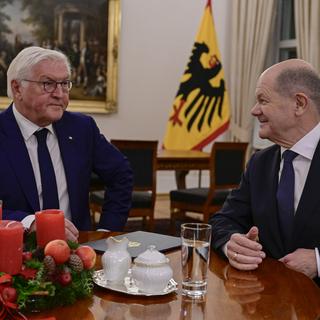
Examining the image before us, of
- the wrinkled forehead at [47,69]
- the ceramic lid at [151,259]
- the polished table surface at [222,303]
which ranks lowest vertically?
the polished table surface at [222,303]

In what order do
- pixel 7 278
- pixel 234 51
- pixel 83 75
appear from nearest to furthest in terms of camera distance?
pixel 7 278 < pixel 83 75 < pixel 234 51

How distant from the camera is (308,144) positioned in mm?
2104

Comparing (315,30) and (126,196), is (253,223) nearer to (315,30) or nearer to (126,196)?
(126,196)

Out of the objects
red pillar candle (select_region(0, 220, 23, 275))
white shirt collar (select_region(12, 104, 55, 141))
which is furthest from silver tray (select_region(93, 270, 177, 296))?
white shirt collar (select_region(12, 104, 55, 141))

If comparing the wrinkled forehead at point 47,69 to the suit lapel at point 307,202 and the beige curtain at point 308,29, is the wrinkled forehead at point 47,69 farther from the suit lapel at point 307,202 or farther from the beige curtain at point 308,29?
the beige curtain at point 308,29

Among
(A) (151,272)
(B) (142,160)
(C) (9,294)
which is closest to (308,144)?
(A) (151,272)

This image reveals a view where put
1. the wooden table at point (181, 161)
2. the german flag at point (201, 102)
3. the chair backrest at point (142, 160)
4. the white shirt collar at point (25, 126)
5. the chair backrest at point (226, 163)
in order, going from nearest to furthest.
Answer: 1. the white shirt collar at point (25, 126)
2. the chair backrest at point (142, 160)
3. the chair backrest at point (226, 163)
4. the wooden table at point (181, 161)
5. the german flag at point (201, 102)

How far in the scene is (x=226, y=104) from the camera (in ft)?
24.0

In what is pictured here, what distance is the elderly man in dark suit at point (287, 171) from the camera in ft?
6.63

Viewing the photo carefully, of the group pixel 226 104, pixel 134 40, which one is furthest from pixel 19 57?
pixel 134 40

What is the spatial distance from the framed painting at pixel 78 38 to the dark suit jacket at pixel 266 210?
5.66m

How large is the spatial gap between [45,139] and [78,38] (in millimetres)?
5478

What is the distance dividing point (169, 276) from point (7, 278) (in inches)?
16.7

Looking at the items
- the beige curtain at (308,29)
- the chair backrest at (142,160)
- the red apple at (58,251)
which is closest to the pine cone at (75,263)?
the red apple at (58,251)
